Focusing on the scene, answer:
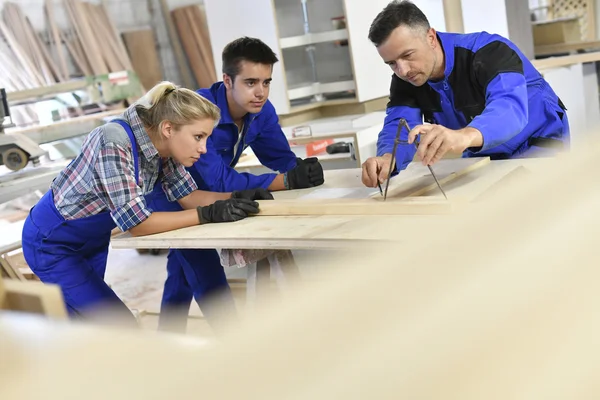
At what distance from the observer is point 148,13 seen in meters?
8.95

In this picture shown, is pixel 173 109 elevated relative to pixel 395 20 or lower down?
lower down

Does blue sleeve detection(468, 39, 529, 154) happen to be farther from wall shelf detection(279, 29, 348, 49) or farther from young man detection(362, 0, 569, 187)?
wall shelf detection(279, 29, 348, 49)

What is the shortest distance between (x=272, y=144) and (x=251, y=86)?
0.37 meters

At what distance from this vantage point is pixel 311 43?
4.86 metres

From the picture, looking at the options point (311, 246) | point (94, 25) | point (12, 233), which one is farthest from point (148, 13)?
point (311, 246)

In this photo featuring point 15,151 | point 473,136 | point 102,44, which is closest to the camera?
point 473,136

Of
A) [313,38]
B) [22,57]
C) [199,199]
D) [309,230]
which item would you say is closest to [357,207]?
[309,230]

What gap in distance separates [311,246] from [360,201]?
1.19 feet

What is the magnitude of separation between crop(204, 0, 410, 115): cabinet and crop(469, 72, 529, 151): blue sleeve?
2.39 meters

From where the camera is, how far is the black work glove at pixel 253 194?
2.59 m

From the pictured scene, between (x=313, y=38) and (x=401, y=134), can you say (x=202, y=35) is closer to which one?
(x=313, y=38)

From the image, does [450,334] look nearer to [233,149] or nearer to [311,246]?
[311,246]

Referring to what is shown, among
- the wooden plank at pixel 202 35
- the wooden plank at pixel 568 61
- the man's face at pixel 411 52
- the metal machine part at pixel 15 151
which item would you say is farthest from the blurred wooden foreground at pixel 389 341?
the wooden plank at pixel 202 35

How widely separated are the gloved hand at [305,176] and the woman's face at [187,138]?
48 centimetres
